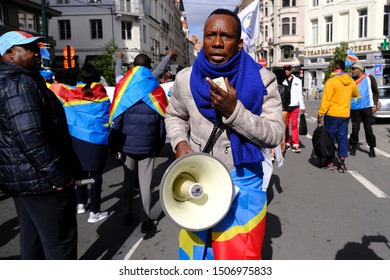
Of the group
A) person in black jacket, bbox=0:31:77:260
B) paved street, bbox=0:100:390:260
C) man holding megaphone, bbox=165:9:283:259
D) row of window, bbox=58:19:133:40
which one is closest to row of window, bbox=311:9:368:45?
row of window, bbox=58:19:133:40

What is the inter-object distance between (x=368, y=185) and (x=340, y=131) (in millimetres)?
1315

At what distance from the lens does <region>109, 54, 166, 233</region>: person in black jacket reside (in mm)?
4363

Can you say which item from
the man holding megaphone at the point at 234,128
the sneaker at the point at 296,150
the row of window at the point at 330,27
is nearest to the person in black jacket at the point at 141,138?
the man holding megaphone at the point at 234,128

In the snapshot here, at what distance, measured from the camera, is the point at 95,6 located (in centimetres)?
3891

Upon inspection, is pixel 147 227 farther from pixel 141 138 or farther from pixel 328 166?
pixel 328 166

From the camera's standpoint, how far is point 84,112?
4598 mm

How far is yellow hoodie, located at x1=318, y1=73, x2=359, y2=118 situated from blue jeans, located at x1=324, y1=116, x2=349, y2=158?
13 cm

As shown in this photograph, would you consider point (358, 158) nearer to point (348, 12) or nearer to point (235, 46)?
point (235, 46)

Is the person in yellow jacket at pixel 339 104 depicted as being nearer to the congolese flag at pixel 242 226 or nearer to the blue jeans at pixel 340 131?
the blue jeans at pixel 340 131

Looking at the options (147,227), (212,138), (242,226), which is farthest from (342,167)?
(212,138)

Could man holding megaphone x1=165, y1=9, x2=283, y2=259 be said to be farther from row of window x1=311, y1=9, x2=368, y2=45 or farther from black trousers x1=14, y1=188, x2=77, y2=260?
row of window x1=311, y1=9, x2=368, y2=45

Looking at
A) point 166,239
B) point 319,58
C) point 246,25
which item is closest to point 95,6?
point 319,58
